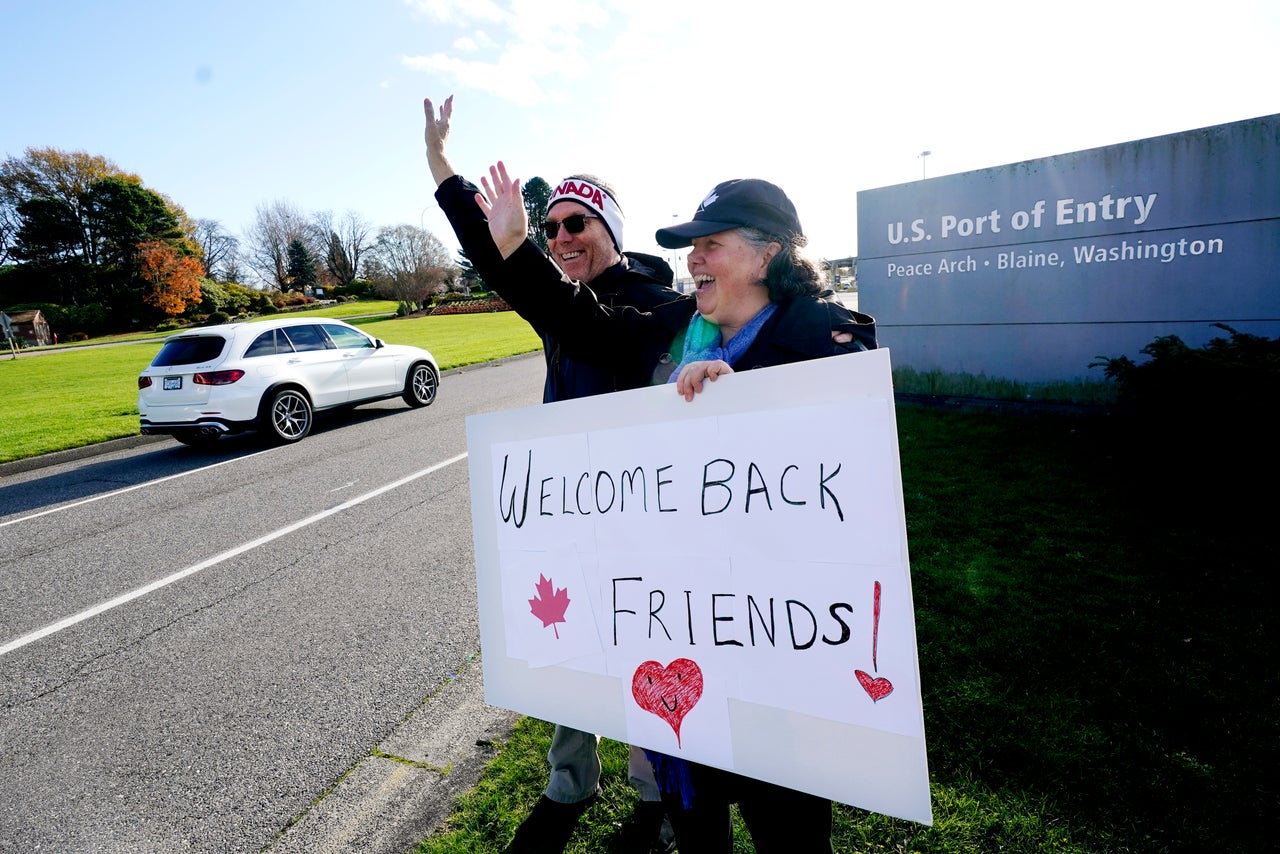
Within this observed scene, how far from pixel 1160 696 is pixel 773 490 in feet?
7.27

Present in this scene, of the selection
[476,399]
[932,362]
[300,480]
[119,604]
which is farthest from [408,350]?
[932,362]

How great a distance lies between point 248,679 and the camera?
10.4ft

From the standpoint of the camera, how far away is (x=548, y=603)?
1.64 m

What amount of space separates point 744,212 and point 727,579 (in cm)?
88

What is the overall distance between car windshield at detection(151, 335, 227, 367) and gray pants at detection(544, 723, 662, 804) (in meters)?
8.18

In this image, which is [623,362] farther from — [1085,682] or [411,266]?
[411,266]

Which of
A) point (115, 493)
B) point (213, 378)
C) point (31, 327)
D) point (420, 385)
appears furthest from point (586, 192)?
point (31, 327)

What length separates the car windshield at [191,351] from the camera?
8.25 m

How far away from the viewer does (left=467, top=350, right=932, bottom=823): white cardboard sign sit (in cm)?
122

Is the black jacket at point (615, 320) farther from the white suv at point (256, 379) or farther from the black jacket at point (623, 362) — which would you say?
the white suv at point (256, 379)

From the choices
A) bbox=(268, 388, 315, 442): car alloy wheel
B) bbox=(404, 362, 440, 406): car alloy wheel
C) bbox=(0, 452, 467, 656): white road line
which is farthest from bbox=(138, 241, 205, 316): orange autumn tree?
bbox=(0, 452, 467, 656): white road line

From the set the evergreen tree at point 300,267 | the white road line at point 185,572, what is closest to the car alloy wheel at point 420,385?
the white road line at point 185,572

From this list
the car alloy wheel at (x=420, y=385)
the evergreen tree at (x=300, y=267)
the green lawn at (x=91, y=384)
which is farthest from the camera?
the evergreen tree at (x=300, y=267)

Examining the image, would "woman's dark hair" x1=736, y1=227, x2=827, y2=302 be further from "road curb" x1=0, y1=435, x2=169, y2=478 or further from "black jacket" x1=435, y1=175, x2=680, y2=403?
"road curb" x1=0, y1=435, x2=169, y2=478
